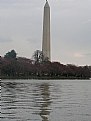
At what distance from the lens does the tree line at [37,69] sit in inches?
4670

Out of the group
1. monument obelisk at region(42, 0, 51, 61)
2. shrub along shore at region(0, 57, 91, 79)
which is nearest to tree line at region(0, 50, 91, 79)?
shrub along shore at region(0, 57, 91, 79)

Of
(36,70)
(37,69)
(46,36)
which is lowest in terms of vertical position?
(36,70)

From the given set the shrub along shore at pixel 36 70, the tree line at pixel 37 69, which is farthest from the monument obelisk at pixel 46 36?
the shrub along shore at pixel 36 70

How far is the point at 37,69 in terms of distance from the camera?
12712 cm

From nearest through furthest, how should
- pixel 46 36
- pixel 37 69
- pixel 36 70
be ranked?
pixel 36 70 → pixel 37 69 → pixel 46 36

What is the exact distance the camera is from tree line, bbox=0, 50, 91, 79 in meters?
119

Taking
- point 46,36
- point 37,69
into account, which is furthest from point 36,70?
point 46,36

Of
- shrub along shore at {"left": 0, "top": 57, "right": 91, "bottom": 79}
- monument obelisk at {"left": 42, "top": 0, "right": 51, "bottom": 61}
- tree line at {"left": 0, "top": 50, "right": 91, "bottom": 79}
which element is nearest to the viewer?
shrub along shore at {"left": 0, "top": 57, "right": 91, "bottom": 79}

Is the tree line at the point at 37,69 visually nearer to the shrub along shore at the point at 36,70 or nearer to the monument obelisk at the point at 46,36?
the shrub along shore at the point at 36,70

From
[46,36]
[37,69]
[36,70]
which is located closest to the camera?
[36,70]

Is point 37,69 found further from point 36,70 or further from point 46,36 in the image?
point 46,36

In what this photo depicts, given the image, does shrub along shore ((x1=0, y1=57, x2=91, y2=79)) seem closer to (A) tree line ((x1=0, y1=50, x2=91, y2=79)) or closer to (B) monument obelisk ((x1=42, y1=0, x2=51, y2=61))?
(A) tree line ((x1=0, y1=50, x2=91, y2=79))

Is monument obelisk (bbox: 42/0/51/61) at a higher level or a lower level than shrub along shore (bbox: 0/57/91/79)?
higher

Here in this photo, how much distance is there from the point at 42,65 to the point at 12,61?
50.6 ft
